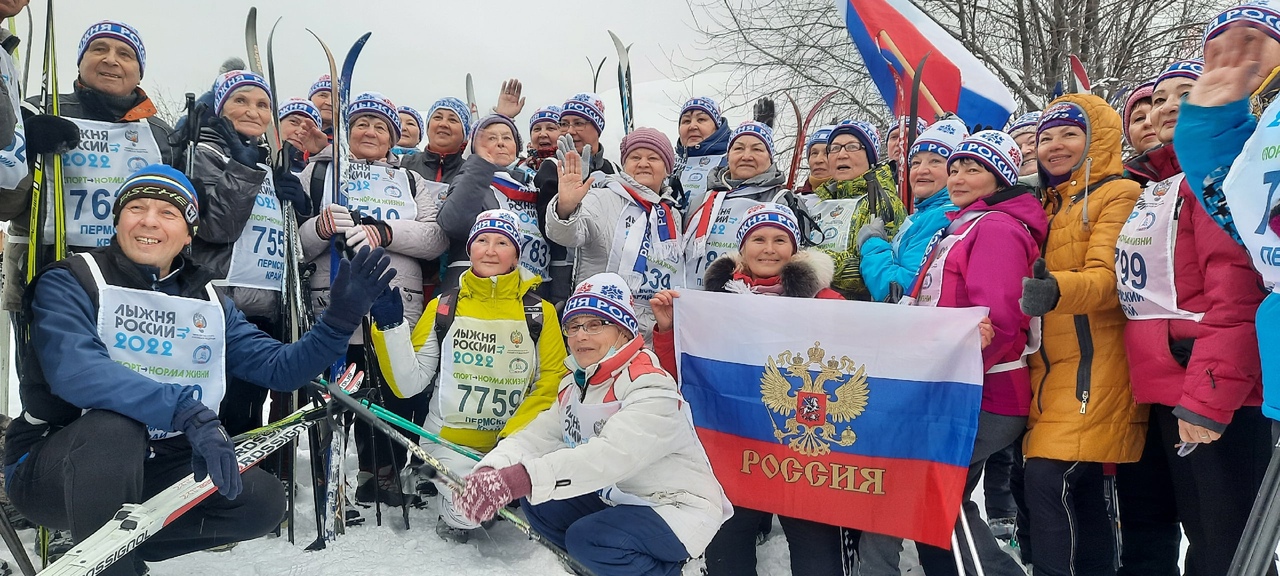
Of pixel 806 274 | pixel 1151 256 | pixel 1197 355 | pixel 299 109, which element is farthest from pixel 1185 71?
pixel 299 109

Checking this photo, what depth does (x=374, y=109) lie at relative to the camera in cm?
485

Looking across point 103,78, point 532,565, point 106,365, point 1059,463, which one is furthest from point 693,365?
point 103,78

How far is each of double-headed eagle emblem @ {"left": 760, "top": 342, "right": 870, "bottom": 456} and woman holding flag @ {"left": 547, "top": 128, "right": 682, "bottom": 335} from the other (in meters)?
1.01

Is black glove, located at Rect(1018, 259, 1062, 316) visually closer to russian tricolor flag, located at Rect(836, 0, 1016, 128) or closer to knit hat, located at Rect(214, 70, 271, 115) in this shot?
knit hat, located at Rect(214, 70, 271, 115)

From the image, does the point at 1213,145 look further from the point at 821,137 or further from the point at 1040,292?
the point at 821,137

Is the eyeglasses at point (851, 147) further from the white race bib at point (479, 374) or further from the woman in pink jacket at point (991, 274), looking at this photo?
the white race bib at point (479, 374)

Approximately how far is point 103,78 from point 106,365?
5.82 ft

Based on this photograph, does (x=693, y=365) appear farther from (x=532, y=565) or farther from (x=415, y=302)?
(x=415, y=302)

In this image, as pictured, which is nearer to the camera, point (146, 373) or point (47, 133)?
point (146, 373)

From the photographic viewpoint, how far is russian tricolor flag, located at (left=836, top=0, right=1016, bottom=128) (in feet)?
24.3

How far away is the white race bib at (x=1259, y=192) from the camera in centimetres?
221

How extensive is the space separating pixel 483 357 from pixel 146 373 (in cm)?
151

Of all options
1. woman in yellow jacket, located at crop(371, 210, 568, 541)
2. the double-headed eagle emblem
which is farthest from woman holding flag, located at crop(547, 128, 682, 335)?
the double-headed eagle emblem

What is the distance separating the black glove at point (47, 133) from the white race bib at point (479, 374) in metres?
1.83
